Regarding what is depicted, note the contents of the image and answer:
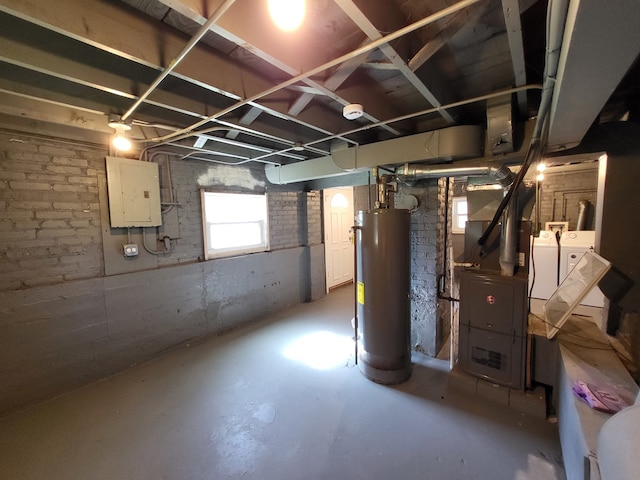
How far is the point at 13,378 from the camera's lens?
7.06ft

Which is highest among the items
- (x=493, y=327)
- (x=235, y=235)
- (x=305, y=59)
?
(x=305, y=59)

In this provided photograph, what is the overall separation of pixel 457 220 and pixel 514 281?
483 cm

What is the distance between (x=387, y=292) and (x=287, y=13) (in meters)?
2.12

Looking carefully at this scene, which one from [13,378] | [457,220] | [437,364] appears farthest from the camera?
[457,220]

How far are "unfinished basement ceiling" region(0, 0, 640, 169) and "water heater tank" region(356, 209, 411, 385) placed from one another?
0.94m

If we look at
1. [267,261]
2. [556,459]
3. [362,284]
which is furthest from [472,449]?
[267,261]

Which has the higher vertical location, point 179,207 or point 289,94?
point 289,94

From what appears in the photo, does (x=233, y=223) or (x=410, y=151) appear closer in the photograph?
(x=410, y=151)

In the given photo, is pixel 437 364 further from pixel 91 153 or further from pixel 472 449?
pixel 91 153

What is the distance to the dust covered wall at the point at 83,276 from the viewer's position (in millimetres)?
2148

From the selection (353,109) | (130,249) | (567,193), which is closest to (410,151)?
(353,109)

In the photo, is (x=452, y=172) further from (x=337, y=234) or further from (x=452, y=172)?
(x=337, y=234)

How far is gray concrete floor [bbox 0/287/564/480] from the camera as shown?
164cm

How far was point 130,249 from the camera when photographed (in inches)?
108
